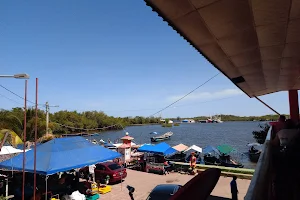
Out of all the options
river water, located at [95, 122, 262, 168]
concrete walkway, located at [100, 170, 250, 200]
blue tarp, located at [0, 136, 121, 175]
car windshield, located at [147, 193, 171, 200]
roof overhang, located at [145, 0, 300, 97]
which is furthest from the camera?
river water, located at [95, 122, 262, 168]

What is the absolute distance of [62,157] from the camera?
1001 cm

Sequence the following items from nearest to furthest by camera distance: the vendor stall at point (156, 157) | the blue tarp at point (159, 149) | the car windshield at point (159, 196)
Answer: the car windshield at point (159, 196) < the vendor stall at point (156, 157) < the blue tarp at point (159, 149)

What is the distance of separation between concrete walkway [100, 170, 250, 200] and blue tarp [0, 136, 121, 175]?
219 centimetres

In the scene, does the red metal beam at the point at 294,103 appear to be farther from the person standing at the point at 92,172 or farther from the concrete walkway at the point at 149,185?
the person standing at the point at 92,172

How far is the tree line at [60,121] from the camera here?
29.4 metres

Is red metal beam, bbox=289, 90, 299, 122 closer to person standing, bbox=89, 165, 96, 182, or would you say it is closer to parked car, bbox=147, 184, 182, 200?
parked car, bbox=147, 184, 182, 200

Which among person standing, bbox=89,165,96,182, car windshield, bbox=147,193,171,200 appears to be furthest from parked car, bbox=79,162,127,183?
car windshield, bbox=147,193,171,200

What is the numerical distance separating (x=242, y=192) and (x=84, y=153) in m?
8.14

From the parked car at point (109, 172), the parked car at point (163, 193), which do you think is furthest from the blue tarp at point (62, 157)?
the parked car at point (163, 193)

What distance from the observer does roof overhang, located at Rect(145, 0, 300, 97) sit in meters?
2.40

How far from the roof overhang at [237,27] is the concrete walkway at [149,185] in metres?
6.24

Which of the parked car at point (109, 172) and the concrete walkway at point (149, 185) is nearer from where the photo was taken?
the concrete walkway at point (149, 185)

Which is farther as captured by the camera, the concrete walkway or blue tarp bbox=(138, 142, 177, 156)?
blue tarp bbox=(138, 142, 177, 156)

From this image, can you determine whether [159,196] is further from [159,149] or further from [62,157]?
[159,149]
